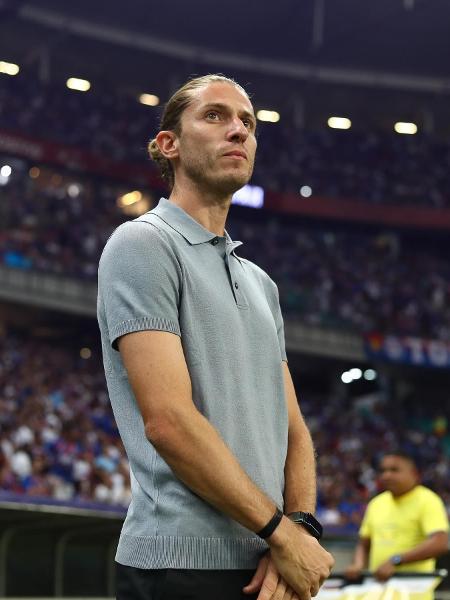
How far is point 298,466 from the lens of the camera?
8.92 feet

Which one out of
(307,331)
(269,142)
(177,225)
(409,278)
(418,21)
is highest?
(418,21)

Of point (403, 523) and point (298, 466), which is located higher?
point (298, 466)

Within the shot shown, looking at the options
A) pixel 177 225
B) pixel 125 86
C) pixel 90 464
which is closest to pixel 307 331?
pixel 125 86

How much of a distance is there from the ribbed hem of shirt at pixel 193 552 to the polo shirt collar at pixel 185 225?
2.34 feet

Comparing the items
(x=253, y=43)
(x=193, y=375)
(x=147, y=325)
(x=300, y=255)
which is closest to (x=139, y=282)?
(x=147, y=325)

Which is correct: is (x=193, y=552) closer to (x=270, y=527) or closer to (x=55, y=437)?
(x=270, y=527)

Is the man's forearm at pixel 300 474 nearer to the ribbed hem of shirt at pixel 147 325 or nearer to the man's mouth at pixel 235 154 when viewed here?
the ribbed hem of shirt at pixel 147 325

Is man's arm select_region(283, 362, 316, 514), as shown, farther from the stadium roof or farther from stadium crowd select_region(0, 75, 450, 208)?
stadium crowd select_region(0, 75, 450, 208)

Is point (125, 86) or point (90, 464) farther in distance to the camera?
point (125, 86)

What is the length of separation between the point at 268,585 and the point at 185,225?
0.88m

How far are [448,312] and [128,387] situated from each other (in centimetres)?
3177

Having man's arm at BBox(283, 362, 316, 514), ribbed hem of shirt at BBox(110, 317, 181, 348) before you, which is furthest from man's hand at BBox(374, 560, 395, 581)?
ribbed hem of shirt at BBox(110, 317, 181, 348)

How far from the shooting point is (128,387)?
2594mm

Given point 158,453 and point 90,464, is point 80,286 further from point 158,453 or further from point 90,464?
point 158,453
